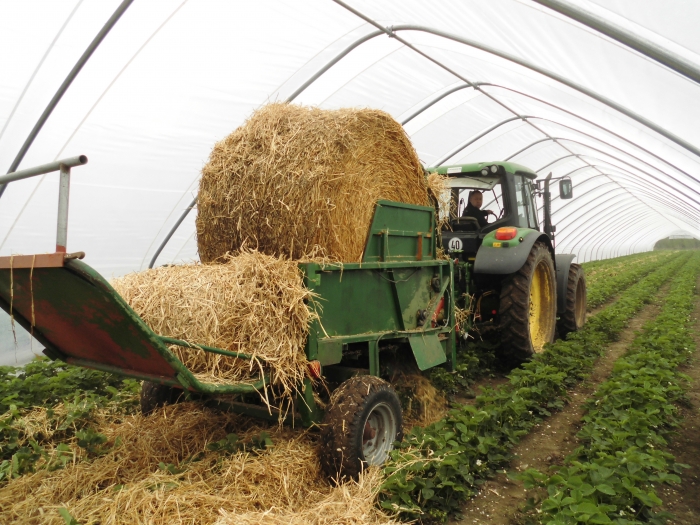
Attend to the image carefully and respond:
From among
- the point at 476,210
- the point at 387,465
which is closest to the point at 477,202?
the point at 476,210

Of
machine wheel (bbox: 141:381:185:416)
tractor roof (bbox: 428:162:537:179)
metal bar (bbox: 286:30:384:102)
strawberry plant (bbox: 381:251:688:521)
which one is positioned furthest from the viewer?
metal bar (bbox: 286:30:384:102)

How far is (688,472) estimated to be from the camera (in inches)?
156

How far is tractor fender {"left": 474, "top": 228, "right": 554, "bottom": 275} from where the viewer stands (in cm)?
588

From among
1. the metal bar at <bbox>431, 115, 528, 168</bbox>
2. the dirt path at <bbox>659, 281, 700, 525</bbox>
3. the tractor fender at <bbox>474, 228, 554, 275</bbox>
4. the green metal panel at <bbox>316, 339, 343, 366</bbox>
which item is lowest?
the dirt path at <bbox>659, 281, 700, 525</bbox>

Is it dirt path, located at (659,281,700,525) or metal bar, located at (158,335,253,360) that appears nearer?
metal bar, located at (158,335,253,360)

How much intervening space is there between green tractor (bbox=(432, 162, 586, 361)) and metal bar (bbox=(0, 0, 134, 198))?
3.61 meters

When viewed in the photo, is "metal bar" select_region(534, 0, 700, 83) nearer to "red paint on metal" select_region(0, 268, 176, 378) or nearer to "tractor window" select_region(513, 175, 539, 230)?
"tractor window" select_region(513, 175, 539, 230)

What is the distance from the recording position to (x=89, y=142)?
6121 mm

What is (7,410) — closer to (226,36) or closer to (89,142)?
(89,142)

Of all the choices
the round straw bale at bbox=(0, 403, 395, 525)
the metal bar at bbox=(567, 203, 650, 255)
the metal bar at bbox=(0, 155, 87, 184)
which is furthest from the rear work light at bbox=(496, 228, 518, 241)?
the metal bar at bbox=(567, 203, 650, 255)

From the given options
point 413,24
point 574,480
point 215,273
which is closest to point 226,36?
point 413,24

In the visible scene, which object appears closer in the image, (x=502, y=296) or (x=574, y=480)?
(x=574, y=480)

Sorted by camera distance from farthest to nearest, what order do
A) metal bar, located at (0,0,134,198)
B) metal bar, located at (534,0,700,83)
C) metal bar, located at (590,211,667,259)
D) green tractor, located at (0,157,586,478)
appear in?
1. metal bar, located at (590,211,667,259)
2. metal bar, located at (0,0,134,198)
3. metal bar, located at (534,0,700,83)
4. green tractor, located at (0,157,586,478)

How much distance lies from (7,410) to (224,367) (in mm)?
2517
